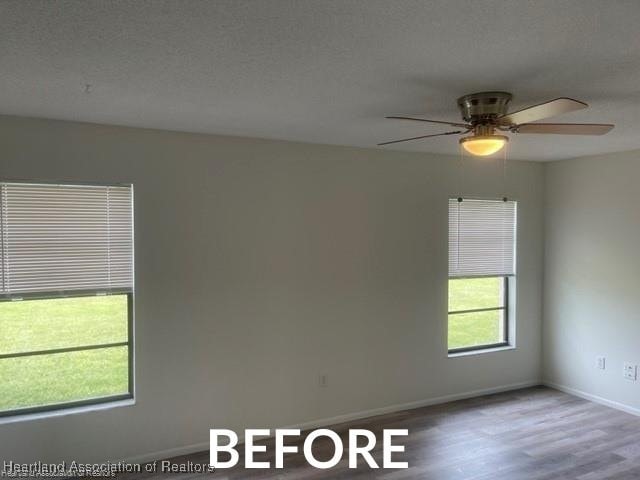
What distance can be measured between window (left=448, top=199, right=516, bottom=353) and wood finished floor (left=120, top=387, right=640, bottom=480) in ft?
2.15

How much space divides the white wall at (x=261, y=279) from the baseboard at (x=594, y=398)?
2.75 feet

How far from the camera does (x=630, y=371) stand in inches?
180

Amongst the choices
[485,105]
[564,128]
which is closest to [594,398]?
[564,128]

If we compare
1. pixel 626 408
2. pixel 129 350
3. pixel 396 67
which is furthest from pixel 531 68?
pixel 626 408

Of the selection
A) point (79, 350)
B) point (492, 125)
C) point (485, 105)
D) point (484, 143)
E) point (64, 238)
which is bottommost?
point (79, 350)

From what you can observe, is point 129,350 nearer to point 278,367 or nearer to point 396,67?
point 278,367

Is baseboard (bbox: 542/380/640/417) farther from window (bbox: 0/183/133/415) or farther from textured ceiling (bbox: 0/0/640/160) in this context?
window (bbox: 0/183/133/415)

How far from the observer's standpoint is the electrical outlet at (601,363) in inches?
189

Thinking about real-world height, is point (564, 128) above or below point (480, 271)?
above

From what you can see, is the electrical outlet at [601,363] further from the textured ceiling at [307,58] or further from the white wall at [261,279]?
the textured ceiling at [307,58]

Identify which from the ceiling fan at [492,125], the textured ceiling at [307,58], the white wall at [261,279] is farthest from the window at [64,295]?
the ceiling fan at [492,125]

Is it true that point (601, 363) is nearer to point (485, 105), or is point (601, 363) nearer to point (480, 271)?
Result: point (480, 271)

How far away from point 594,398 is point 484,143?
367 cm

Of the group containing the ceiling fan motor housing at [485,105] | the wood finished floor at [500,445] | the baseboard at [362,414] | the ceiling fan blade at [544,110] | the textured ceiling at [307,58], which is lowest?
the wood finished floor at [500,445]
